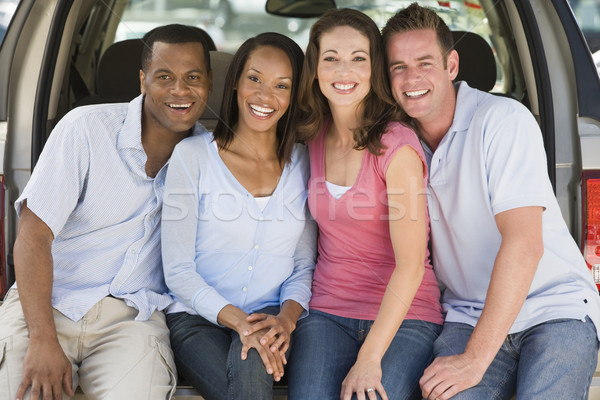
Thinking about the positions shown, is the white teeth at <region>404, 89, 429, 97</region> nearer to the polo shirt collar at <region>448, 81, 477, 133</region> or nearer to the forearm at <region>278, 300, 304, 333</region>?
the polo shirt collar at <region>448, 81, 477, 133</region>

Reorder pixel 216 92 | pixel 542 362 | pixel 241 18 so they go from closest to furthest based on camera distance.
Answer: pixel 542 362 < pixel 216 92 < pixel 241 18

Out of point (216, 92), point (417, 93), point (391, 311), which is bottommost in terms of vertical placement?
point (391, 311)

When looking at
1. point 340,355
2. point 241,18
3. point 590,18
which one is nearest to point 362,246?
point 340,355

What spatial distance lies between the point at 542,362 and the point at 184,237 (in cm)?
108

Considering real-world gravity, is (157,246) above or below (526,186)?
below

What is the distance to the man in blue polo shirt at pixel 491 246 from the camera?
191 cm

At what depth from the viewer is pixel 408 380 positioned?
1963 millimetres

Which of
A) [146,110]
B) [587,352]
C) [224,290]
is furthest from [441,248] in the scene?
[146,110]

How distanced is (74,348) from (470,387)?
1.13 meters

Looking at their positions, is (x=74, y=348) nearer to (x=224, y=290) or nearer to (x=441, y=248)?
(x=224, y=290)

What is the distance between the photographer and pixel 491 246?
82.4 inches

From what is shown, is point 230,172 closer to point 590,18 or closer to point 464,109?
point 464,109

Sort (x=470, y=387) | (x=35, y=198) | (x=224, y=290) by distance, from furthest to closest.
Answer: (x=224, y=290) → (x=35, y=198) → (x=470, y=387)

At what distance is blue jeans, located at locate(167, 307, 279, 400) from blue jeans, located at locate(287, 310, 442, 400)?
0.35 feet
